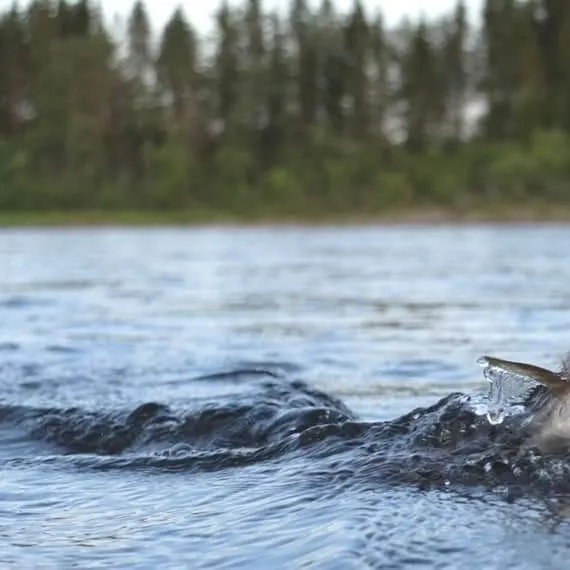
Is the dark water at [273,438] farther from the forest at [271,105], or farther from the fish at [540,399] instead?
the forest at [271,105]

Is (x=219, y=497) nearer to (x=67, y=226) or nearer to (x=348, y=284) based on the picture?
(x=348, y=284)

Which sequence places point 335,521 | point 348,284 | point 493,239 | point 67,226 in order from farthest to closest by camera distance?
1. point 67,226
2. point 493,239
3. point 348,284
4. point 335,521

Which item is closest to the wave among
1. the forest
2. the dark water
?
Result: the dark water

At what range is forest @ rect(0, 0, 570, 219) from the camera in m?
76.1

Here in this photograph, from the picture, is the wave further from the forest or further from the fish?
the forest

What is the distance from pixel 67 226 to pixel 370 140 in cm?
2587

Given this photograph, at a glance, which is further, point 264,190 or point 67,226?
point 264,190

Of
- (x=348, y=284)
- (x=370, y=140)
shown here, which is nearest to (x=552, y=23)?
(x=370, y=140)

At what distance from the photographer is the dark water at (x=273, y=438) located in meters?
5.10

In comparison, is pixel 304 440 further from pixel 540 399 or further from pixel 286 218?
pixel 286 218

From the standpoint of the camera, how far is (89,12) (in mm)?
97938

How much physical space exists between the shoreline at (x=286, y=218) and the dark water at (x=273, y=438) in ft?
152

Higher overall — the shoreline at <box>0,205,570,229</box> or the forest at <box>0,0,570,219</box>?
the forest at <box>0,0,570,219</box>

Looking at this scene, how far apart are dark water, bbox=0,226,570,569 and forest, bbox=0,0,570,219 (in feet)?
189
